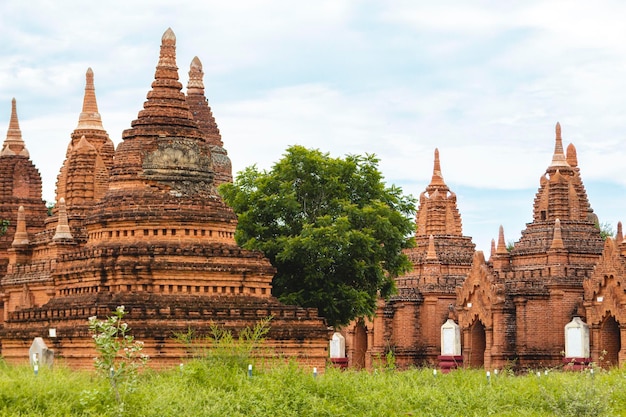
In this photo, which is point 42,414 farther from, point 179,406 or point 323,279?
point 323,279

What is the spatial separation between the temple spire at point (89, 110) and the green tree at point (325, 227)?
13153 millimetres

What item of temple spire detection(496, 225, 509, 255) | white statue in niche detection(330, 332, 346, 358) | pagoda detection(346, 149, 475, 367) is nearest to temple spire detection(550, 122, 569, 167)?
temple spire detection(496, 225, 509, 255)

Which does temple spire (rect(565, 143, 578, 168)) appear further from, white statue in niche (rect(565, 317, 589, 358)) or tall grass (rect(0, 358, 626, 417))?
tall grass (rect(0, 358, 626, 417))

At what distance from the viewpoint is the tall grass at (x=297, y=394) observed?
2622 centimetres

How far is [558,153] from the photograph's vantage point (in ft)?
194

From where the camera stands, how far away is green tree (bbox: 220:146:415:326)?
4012 centimetres

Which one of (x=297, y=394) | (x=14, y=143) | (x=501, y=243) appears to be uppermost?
(x=14, y=143)

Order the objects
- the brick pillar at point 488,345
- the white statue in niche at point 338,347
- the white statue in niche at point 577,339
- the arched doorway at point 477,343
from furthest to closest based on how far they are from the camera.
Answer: the white statue in niche at point 338,347 → the arched doorway at point 477,343 → the brick pillar at point 488,345 → the white statue in niche at point 577,339

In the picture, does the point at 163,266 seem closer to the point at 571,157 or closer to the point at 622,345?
the point at 622,345

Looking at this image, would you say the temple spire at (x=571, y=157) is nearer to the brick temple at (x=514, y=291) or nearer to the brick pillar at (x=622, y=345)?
the brick temple at (x=514, y=291)

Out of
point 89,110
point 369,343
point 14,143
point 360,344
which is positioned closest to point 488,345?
point 369,343

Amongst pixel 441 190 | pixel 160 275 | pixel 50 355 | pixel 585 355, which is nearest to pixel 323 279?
pixel 160 275

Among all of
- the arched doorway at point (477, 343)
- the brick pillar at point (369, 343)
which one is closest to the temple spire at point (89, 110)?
the brick pillar at point (369, 343)

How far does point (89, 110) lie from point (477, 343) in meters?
17.2
